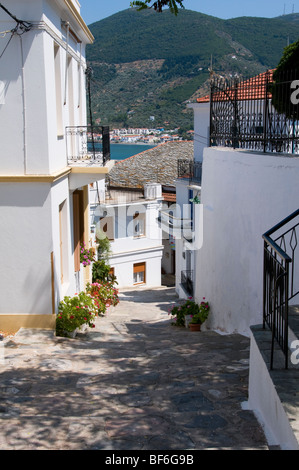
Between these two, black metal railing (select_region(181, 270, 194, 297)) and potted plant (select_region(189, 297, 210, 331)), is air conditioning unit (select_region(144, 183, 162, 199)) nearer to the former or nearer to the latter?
black metal railing (select_region(181, 270, 194, 297))

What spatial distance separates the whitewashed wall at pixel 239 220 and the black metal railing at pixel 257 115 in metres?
0.64

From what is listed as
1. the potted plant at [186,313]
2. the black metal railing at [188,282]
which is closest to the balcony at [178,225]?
the black metal railing at [188,282]

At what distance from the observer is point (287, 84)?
28.6 feet

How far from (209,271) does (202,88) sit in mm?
48711

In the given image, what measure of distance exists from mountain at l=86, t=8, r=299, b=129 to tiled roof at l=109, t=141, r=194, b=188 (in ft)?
45.0

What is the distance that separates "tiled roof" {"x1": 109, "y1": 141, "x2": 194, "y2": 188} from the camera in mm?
35156

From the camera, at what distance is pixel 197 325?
1134 cm

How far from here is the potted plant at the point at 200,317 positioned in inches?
441

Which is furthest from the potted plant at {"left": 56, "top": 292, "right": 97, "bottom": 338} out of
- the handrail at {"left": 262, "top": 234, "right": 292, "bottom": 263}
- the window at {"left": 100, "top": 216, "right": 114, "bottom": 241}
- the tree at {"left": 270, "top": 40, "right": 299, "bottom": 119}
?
the window at {"left": 100, "top": 216, "right": 114, "bottom": 241}

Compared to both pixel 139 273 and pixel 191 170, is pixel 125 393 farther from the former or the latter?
pixel 139 273
